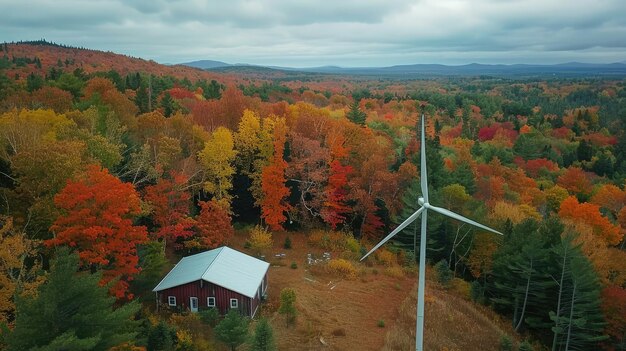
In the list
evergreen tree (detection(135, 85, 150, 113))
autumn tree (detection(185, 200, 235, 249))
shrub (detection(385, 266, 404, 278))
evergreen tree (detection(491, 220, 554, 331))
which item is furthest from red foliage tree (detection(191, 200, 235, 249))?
evergreen tree (detection(135, 85, 150, 113))

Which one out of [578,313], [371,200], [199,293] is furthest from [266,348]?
[371,200]

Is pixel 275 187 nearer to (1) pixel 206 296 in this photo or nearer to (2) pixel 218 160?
(2) pixel 218 160

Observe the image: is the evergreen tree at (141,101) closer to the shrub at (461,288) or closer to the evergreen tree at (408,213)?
the evergreen tree at (408,213)

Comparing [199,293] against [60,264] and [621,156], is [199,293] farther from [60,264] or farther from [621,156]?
[621,156]

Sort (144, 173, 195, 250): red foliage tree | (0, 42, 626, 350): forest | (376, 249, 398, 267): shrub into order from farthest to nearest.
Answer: (376, 249, 398, 267): shrub
(144, 173, 195, 250): red foliage tree
(0, 42, 626, 350): forest

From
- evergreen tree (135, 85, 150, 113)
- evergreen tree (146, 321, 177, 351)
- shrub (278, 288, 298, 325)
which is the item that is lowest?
shrub (278, 288, 298, 325)

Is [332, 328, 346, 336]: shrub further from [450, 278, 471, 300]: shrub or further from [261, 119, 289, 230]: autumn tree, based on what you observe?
[261, 119, 289, 230]: autumn tree

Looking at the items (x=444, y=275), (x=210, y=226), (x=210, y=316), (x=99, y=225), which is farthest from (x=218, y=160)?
(x=444, y=275)
